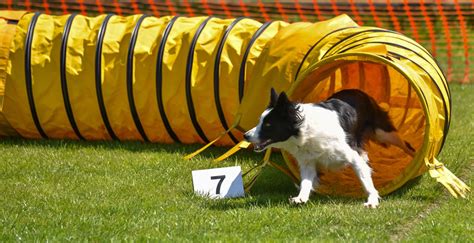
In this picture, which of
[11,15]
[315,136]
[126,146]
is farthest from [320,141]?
[11,15]

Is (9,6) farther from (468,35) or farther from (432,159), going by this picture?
(432,159)

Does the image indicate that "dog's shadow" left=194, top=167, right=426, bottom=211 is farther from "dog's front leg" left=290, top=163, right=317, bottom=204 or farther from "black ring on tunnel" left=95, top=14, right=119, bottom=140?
"black ring on tunnel" left=95, top=14, right=119, bottom=140

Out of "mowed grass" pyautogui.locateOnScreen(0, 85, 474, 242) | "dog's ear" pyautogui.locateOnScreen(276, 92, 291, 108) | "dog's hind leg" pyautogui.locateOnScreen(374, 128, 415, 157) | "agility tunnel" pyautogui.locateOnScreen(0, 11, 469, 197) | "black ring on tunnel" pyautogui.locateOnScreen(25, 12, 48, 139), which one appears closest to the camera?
"mowed grass" pyautogui.locateOnScreen(0, 85, 474, 242)

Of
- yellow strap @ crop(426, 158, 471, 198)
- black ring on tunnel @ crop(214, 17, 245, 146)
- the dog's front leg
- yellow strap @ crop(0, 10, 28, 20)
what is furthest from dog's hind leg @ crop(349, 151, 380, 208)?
yellow strap @ crop(0, 10, 28, 20)

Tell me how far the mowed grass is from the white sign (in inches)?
4.6

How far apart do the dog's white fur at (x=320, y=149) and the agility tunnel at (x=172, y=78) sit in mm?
687

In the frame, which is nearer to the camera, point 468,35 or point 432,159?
point 432,159

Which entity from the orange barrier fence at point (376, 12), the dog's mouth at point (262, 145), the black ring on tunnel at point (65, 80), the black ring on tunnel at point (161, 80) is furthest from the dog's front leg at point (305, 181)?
the orange barrier fence at point (376, 12)

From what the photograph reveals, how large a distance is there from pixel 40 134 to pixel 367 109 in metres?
3.56

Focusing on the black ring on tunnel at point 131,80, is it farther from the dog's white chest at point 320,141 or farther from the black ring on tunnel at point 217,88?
the dog's white chest at point 320,141

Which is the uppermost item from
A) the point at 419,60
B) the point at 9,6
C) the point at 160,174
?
the point at 419,60

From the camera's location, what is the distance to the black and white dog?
20.5 ft

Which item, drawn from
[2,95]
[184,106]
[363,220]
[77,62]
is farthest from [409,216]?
[2,95]

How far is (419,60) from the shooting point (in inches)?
273
